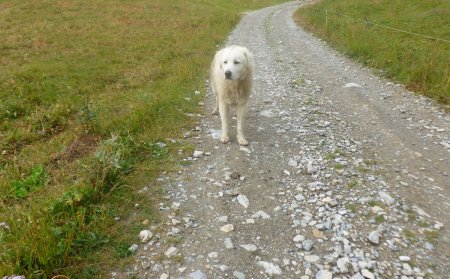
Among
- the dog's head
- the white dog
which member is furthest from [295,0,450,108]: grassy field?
the dog's head

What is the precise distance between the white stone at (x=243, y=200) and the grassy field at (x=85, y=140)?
1.36 meters

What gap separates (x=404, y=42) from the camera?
52.5ft

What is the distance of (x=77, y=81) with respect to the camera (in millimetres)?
11938

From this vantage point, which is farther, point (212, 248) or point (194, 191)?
point (194, 191)

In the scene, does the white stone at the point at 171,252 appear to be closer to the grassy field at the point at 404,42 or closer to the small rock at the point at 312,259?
the small rock at the point at 312,259

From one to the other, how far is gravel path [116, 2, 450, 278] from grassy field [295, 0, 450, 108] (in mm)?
1532

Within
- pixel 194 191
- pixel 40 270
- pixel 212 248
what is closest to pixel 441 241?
pixel 212 248

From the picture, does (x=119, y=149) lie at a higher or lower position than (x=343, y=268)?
higher

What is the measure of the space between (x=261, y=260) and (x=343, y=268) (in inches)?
39.8

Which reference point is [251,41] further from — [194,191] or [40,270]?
[40,270]

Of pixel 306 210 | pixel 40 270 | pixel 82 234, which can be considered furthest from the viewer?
pixel 306 210

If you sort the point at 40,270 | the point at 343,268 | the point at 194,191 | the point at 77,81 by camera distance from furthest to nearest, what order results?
the point at 77,81
the point at 194,191
the point at 343,268
the point at 40,270

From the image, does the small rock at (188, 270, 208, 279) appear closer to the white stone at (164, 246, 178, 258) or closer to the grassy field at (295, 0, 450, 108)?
the white stone at (164, 246, 178, 258)

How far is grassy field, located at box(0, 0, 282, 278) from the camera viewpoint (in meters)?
4.05
